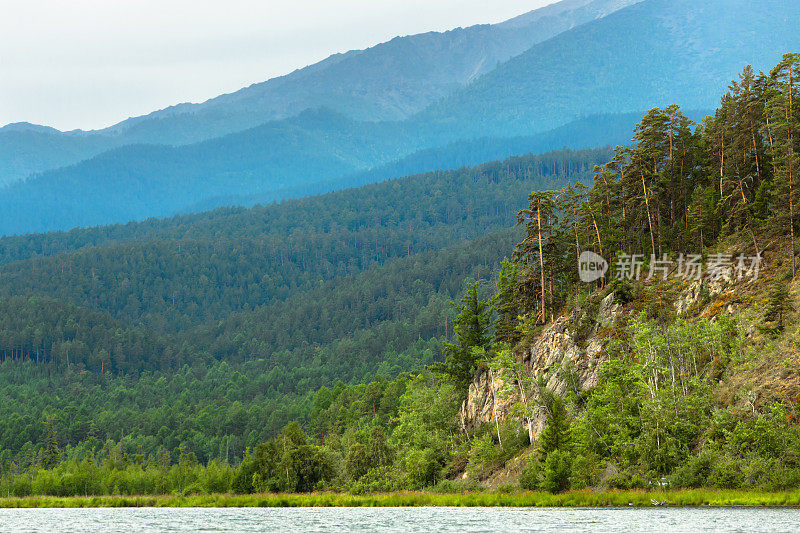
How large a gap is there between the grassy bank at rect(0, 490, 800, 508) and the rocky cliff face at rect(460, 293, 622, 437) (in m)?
11.4

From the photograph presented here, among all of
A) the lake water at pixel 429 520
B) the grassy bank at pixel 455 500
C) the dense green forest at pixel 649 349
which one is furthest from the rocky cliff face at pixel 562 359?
the lake water at pixel 429 520

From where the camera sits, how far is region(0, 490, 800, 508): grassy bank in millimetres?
65256

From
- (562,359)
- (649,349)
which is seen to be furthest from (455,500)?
(649,349)

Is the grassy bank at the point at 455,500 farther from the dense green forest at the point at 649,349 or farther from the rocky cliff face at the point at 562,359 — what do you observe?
the rocky cliff face at the point at 562,359

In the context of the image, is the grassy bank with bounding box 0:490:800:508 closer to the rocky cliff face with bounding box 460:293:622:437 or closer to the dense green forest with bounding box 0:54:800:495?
the dense green forest with bounding box 0:54:800:495

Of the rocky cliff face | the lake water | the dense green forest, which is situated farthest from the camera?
the rocky cliff face

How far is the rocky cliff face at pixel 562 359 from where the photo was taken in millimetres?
87312

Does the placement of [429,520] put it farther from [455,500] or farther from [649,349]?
[649,349]

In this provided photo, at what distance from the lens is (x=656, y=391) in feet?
251

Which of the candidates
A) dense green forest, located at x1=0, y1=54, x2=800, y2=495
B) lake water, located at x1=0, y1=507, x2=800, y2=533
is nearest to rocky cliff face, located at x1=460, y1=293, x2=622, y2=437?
dense green forest, located at x1=0, y1=54, x2=800, y2=495

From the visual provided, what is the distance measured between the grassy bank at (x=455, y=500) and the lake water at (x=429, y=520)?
6.15ft

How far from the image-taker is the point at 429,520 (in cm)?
6931

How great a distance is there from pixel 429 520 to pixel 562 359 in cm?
2876

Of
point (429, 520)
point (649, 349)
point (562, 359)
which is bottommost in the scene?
point (429, 520)
